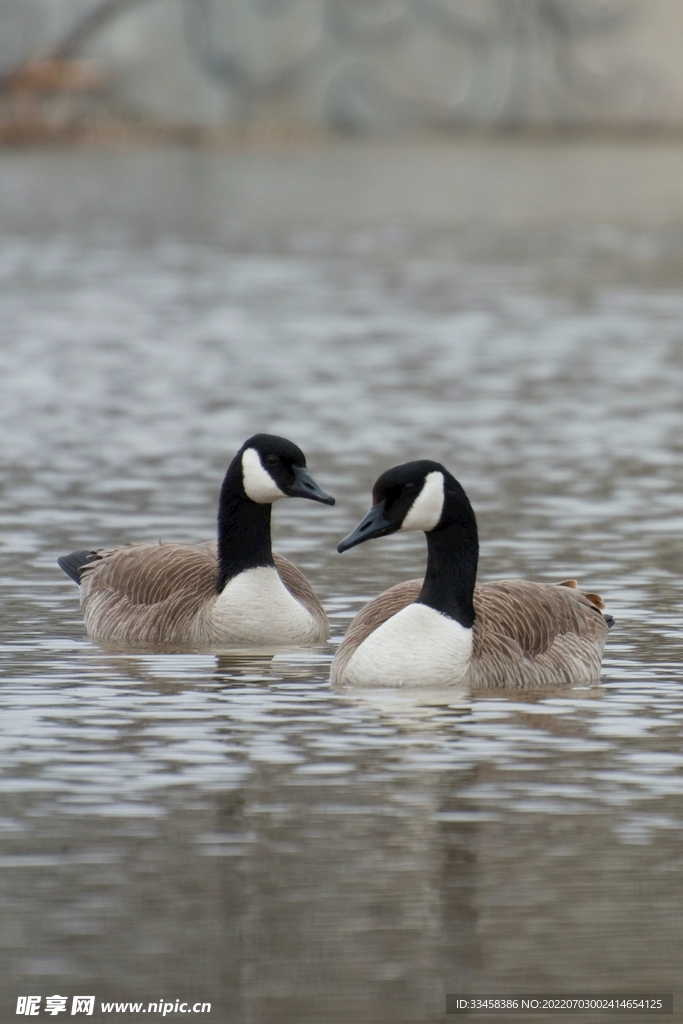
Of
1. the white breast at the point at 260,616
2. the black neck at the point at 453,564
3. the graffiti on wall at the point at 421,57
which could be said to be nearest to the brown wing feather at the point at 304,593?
the white breast at the point at 260,616

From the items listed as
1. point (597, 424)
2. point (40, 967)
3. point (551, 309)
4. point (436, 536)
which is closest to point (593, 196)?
point (551, 309)

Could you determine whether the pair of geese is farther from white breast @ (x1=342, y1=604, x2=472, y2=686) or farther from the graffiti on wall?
the graffiti on wall

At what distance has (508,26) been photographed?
96500mm

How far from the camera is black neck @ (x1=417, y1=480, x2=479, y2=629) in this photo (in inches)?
435

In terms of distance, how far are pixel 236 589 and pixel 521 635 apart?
1824 mm

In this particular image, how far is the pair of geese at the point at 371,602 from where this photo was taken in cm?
1105

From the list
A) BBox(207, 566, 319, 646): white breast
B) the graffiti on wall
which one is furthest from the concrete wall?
BBox(207, 566, 319, 646): white breast

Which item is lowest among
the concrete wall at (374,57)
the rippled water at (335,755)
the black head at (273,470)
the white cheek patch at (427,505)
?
the rippled water at (335,755)

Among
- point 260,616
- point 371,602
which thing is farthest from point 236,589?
point 371,602

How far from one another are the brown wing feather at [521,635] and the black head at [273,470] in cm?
117

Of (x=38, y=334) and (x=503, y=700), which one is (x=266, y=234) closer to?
(x=38, y=334)

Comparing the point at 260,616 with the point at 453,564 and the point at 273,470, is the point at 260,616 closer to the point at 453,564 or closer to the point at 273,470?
the point at 273,470

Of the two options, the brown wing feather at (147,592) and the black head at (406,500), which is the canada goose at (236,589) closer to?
the brown wing feather at (147,592)

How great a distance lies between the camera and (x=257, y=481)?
12.7 meters
